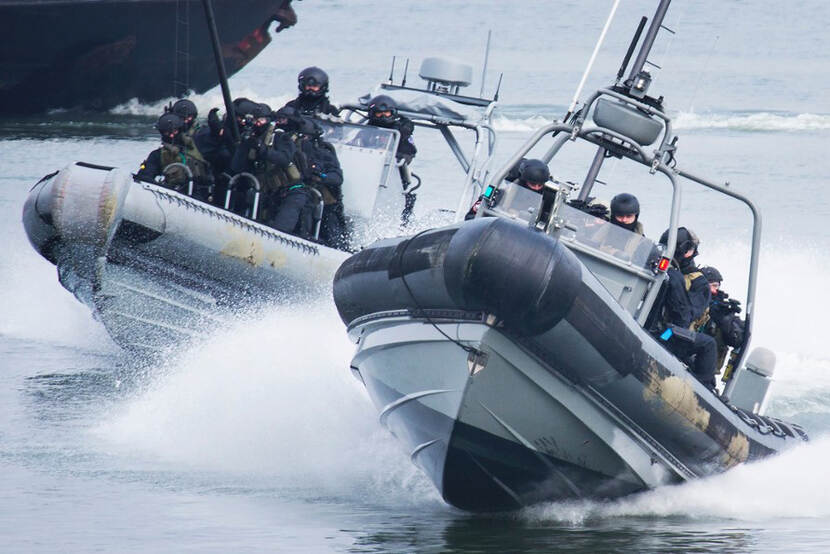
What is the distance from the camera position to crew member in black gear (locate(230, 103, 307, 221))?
10156mm

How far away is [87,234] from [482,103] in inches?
164

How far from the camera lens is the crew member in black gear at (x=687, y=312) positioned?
764 cm

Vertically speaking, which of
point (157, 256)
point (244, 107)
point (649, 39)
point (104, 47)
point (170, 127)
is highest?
point (649, 39)

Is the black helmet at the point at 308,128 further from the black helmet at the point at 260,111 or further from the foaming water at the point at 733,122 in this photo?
the foaming water at the point at 733,122

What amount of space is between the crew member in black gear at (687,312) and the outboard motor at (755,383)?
0.87 metres

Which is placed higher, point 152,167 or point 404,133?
point 404,133

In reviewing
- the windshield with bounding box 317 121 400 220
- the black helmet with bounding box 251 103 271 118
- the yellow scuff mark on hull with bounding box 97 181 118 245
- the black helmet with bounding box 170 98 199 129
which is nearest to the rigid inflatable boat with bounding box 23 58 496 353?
the yellow scuff mark on hull with bounding box 97 181 118 245

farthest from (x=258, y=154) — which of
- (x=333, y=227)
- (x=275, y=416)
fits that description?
(x=275, y=416)

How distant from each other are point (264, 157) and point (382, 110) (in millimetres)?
1621

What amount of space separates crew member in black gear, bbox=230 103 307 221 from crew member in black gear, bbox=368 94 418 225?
1.39 metres

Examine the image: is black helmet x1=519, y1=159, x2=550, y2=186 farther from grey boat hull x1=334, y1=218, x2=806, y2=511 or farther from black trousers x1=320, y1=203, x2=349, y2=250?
black trousers x1=320, y1=203, x2=349, y2=250

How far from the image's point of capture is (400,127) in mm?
11711

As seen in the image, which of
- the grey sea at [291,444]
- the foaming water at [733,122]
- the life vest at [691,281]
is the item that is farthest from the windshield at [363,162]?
the foaming water at [733,122]

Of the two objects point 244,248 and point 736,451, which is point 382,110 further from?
point 736,451
